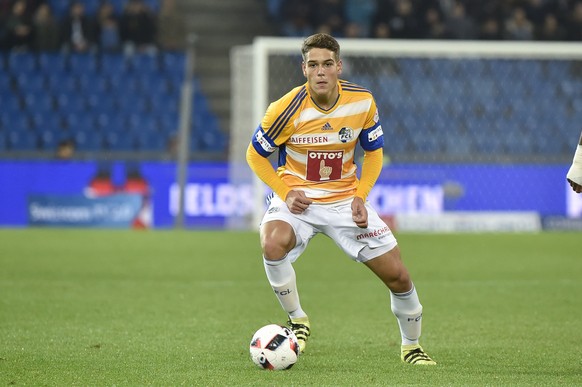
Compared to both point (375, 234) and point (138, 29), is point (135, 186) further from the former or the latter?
point (375, 234)

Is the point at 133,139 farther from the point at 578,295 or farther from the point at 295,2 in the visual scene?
the point at 578,295

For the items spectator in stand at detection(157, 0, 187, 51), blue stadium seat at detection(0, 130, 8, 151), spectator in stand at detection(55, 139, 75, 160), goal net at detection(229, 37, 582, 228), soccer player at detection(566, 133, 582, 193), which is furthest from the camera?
spectator in stand at detection(157, 0, 187, 51)

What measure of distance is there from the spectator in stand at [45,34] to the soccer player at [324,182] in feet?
50.5

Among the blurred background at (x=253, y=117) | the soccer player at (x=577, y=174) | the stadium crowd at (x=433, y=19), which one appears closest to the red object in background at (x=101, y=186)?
the blurred background at (x=253, y=117)

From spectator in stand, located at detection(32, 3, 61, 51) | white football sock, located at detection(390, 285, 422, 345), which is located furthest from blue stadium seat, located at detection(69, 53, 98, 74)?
white football sock, located at detection(390, 285, 422, 345)

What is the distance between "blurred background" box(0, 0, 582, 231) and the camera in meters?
17.6

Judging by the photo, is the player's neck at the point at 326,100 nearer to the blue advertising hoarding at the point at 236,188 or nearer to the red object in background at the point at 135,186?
the blue advertising hoarding at the point at 236,188

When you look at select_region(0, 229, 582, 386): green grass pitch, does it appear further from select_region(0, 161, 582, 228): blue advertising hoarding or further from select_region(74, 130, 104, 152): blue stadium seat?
select_region(74, 130, 104, 152): blue stadium seat

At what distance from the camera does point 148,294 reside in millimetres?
9953

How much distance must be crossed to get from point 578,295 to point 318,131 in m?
4.33

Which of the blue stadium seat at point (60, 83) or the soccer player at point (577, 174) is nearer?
the soccer player at point (577, 174)

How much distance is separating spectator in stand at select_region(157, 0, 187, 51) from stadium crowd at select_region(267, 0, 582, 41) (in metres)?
2.00

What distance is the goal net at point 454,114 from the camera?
17422 millimetres

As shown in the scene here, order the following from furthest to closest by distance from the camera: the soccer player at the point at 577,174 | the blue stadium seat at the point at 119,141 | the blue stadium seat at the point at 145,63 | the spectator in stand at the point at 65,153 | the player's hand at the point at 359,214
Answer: the blue stadium seat at the point at 145,63, the blue stadium seat at the point at 119,141, the spectator in stand at the point at 65,153, the player's hand at the point at 359,214, the soccer player at the point at 577,174
